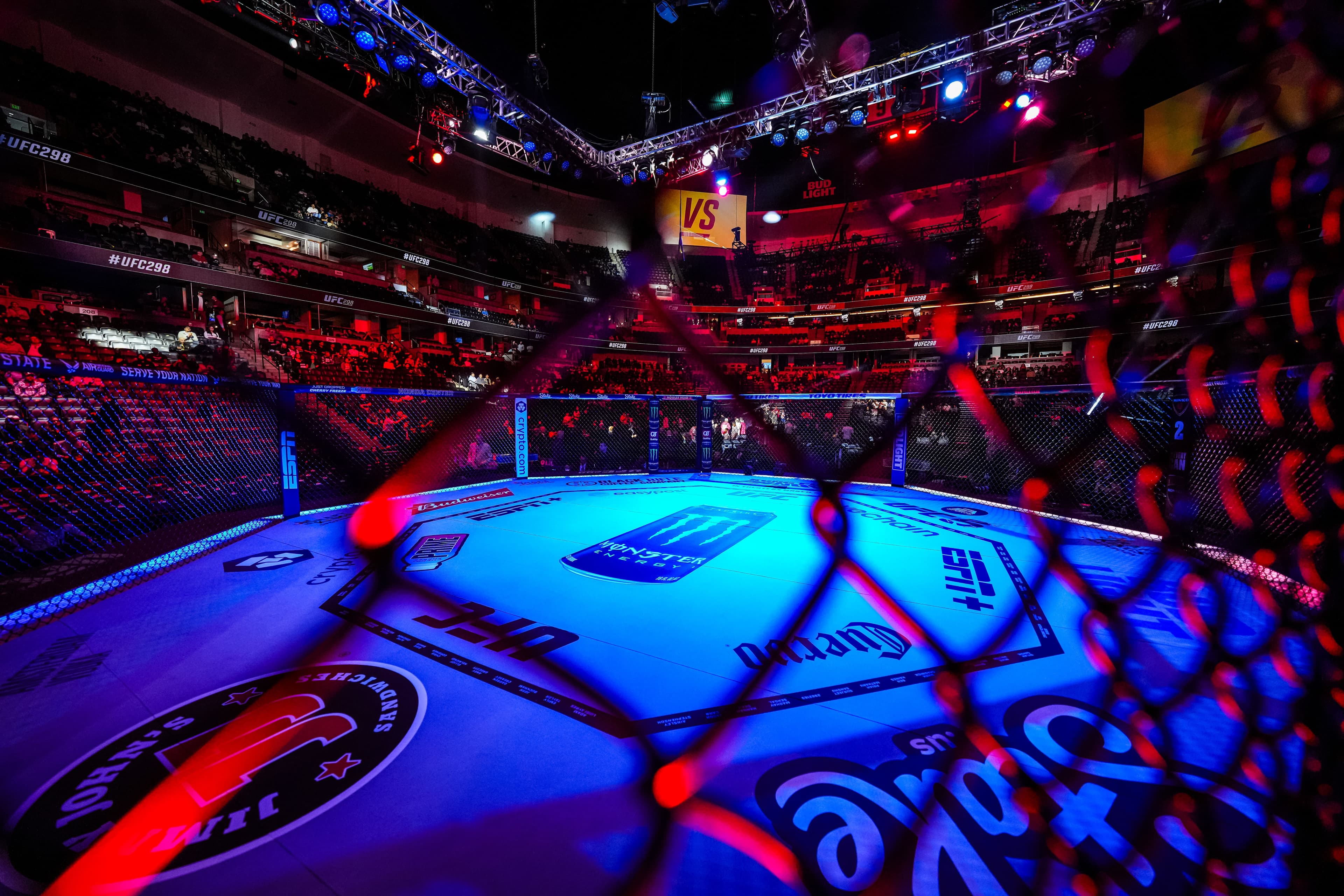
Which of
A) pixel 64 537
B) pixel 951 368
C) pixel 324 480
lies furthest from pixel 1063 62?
pixel 64 537

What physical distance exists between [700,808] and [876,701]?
34.9 inches

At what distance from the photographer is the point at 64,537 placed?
10.9 ft

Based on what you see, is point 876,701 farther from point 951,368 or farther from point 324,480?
point 324,480

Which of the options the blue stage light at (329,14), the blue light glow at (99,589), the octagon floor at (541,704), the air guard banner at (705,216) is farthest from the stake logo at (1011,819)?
the air guard banner at (705,216)

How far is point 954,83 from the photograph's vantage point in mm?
8539

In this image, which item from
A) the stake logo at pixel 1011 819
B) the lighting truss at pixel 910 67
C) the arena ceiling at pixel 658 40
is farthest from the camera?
the arena ceiling at pixel 658 40

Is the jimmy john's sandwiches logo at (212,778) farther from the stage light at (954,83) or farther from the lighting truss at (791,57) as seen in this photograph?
the stage light at (954,83)

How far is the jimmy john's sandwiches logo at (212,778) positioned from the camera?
118 centimetres

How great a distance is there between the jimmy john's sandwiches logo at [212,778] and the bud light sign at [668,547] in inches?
65.8

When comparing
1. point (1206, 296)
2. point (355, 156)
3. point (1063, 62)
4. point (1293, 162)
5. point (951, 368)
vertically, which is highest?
point (355, 156)

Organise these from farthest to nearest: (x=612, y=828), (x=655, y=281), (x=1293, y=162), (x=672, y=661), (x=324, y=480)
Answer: (x=655, y=281)
(x=324, y=480)
(x=672, y=661)
(x=1293, y=162)
(x=612, y=828)

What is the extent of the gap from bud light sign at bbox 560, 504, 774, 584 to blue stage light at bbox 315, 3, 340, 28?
10.3 m

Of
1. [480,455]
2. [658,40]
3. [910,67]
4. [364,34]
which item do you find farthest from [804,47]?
[480,455]

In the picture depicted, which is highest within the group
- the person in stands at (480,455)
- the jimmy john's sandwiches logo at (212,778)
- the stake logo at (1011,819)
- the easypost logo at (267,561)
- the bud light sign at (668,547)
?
the person in stands at (480,455)
